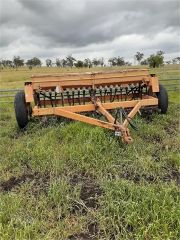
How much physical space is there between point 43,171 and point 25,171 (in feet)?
1.00

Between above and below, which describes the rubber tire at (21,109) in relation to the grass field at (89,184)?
above

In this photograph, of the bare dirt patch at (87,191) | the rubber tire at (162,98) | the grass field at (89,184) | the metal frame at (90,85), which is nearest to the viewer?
the grass field at (89,184)

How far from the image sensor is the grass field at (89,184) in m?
3.55

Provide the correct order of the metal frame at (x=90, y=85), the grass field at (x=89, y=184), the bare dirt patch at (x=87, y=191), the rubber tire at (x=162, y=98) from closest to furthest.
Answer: the grass field at (x=89, y=184), the bare dirt patch at (x=87, y=191), the metal frame at (x=90, y=85), the rubber tire at (x=162, y=98)

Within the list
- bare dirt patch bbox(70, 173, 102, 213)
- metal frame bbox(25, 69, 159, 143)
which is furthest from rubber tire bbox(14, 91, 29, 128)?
bare dirt patch bbox(70, 173, 102, 213)

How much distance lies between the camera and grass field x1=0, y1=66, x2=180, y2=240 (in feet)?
11.6

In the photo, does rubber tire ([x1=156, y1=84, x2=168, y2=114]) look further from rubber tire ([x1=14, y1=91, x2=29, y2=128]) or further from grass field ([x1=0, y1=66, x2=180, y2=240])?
rubber tire ([x1=14, y1=91, x2=29, y2=128])

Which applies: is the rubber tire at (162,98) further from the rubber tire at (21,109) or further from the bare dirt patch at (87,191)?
the bare dirt patch at (87,191)

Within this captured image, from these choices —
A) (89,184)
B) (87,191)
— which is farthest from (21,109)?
(87,191)

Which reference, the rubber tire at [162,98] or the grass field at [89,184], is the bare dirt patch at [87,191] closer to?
the grass field at [89,184]

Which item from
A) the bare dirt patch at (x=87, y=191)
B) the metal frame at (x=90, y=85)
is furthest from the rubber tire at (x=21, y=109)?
the bare dirt patch at (x=87, y=191)

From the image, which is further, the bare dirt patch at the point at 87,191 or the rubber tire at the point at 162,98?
the rubber tire at the point at 162,98

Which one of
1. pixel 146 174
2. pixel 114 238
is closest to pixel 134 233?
pixel 114 238

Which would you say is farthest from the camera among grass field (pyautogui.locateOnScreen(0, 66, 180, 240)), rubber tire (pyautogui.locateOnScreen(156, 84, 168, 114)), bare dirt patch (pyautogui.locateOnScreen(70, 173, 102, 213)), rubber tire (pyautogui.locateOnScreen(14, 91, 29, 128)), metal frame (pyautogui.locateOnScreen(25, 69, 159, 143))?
rubber tire (pyautogui.locateOnScreen(156, 84, 168, 114))
